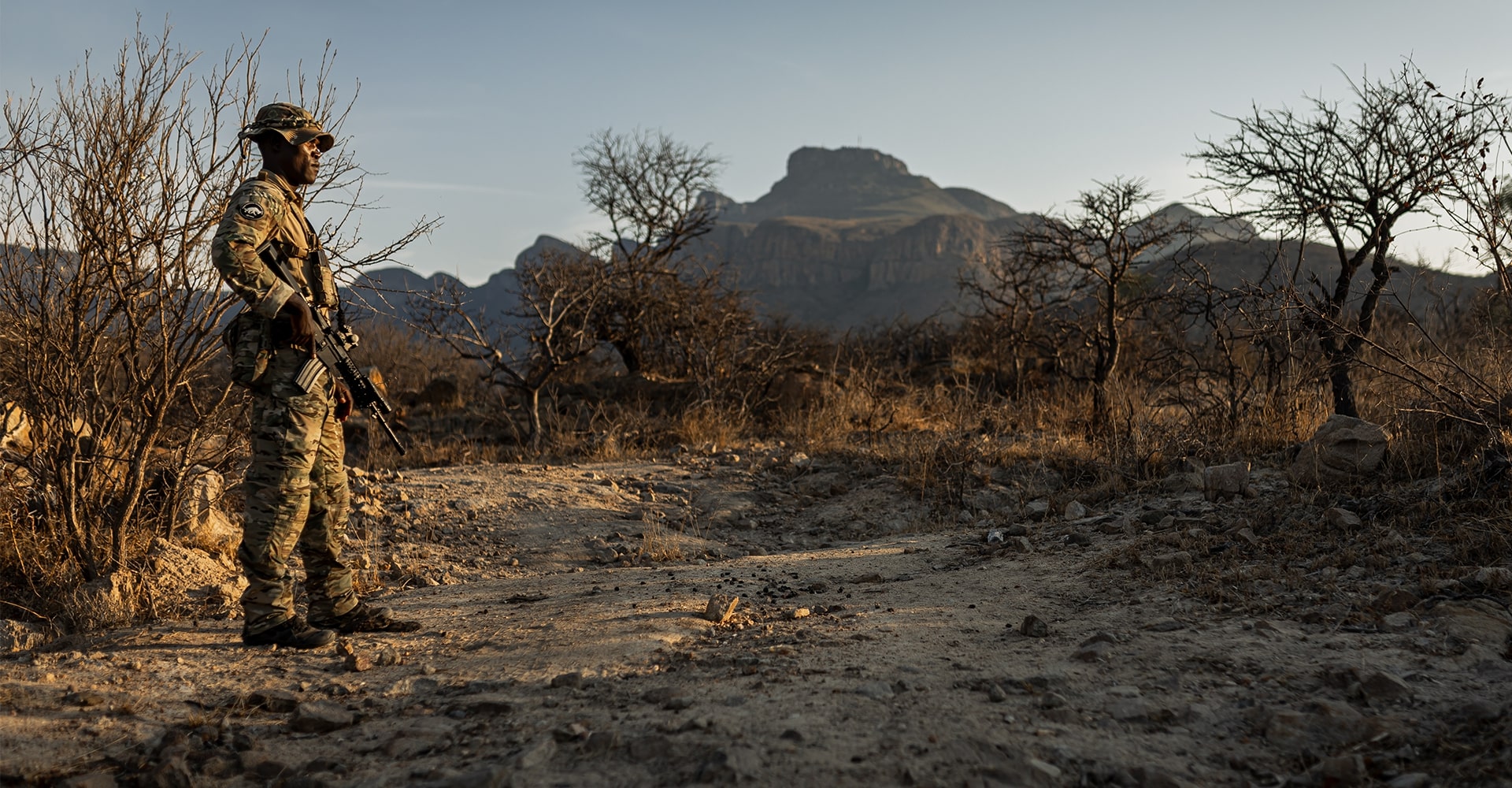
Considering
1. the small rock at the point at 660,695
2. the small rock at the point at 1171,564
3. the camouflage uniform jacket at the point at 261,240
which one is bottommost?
the small rock at the point at 660,695

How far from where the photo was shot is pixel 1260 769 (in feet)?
7.04

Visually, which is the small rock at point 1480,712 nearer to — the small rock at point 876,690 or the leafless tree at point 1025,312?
the small rock at point 876,690

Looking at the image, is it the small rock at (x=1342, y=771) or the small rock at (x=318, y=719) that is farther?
the small rock at (x=318, y=719)

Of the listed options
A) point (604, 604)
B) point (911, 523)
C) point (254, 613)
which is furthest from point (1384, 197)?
point (254, 613)

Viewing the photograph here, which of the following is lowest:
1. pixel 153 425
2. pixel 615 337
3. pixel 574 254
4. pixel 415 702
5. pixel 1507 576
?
pixel 415 702

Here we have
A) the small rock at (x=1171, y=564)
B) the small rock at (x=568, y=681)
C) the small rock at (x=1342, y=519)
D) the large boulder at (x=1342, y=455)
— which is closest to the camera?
the small rock at (x=568, y=681)

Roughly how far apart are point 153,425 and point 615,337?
26.7 ft

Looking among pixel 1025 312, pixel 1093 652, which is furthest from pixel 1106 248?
pixel 1093 652

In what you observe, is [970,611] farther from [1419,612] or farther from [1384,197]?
[1384,197]

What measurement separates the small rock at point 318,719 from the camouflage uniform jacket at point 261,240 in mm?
1472

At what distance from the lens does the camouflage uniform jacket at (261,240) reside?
3178 mm

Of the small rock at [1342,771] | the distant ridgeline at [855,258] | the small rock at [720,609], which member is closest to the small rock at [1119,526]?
the small rock at [720,609]

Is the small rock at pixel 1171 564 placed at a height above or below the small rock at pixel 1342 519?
below

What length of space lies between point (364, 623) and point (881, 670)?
6.91ft
